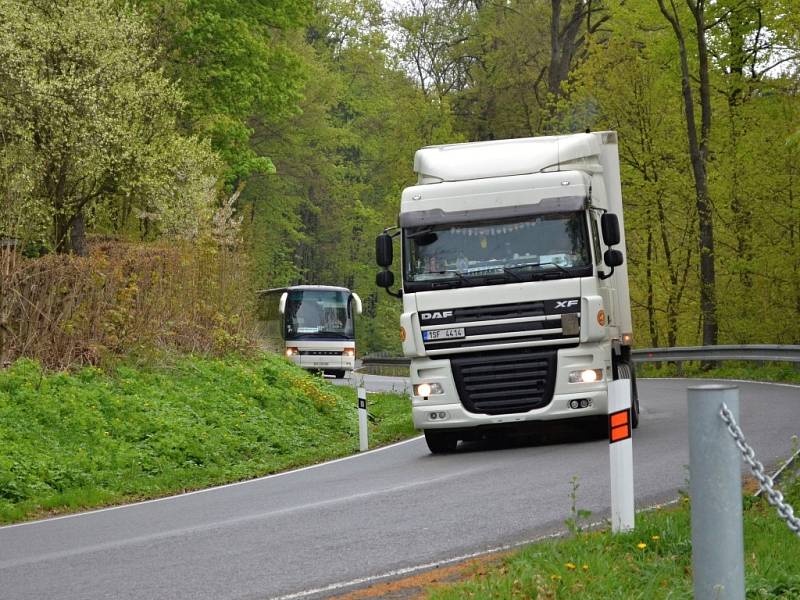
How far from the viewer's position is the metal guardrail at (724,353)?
2926 cm

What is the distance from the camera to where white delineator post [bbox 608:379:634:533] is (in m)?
8.51

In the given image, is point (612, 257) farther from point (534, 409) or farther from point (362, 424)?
point (362, 424)

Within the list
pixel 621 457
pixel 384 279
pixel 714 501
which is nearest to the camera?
pixel 714 501

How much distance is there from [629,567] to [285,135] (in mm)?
53776

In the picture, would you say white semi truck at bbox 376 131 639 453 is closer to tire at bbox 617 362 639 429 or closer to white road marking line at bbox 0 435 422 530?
tire at bbox 617 362 639 429

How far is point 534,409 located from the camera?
16109 millimetres

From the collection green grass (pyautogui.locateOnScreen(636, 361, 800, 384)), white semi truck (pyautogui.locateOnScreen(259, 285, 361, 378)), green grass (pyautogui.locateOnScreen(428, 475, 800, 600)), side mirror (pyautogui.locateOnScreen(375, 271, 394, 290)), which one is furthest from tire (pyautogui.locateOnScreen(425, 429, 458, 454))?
white semi truck (pyautogui.locateOnScreen(259, 285, 361, 378))

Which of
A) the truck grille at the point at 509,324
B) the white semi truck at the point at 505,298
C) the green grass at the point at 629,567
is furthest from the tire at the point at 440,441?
the green grass at the point at 629,567

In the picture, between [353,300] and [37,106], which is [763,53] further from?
[37,106]

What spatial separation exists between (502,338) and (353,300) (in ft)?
98.7

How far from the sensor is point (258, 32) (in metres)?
43.1

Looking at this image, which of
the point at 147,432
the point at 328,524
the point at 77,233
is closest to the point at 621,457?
the point at 328,524

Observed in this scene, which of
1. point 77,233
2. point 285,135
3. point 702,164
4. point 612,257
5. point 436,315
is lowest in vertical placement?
point 436,315

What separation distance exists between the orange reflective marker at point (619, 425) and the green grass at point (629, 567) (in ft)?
1.91
